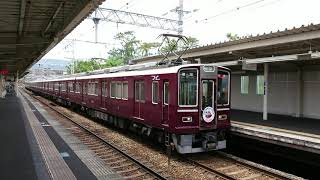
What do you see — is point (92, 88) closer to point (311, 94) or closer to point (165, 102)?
point (165, 102)

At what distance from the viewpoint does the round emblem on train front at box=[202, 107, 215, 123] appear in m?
11.6

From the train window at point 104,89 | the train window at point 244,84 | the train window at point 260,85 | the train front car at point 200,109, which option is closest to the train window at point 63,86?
the train window at point 104,89

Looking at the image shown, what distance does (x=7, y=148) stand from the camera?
1212 cm

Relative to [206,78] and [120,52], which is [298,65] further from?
[120,52]

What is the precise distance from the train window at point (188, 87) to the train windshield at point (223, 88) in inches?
36.6

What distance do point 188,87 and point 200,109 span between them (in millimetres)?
707

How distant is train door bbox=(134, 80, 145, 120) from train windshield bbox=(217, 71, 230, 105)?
2710 millimetres

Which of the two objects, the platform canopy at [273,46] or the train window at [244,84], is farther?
the train window at [244,84]

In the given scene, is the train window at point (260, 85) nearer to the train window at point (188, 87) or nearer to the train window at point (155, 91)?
the train window at point (155, 91)

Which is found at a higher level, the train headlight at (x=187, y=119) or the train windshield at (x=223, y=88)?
the train windshield at (x=223, y=88)

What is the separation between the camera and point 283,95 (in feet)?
57.5

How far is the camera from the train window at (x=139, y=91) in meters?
13.7

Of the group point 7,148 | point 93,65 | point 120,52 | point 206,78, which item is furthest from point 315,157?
point 120,52

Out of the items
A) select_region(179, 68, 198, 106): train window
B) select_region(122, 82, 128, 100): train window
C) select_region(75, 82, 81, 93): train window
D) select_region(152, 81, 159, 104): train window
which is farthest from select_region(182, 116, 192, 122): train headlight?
select_region(75, 82, 81, 93): train window
